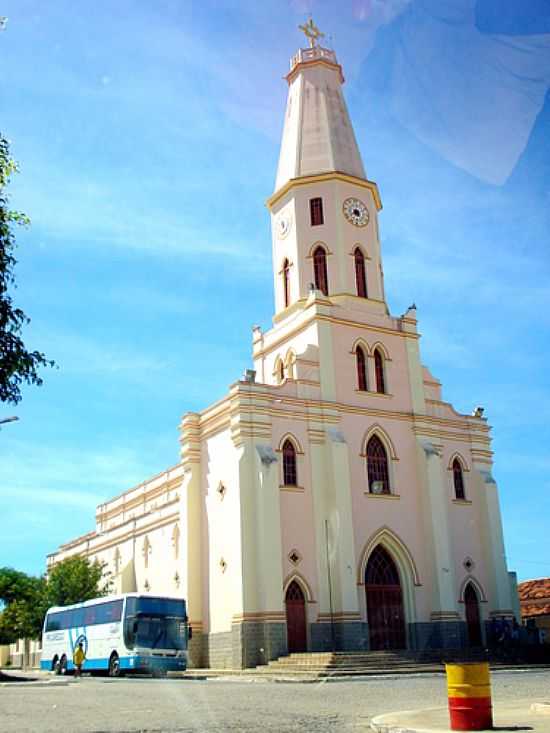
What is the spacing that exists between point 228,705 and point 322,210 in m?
26.7

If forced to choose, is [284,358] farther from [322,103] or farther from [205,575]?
[322,103]

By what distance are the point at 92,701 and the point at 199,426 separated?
20132 millimetres

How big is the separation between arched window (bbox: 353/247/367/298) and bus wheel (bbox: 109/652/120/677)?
18604 mm

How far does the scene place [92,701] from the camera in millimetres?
18031

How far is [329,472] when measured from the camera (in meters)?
34.0

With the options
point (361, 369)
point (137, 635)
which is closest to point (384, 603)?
point (361, 369)

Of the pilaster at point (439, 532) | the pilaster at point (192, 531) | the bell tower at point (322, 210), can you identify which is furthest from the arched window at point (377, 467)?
the pilaster at point (192, 531)

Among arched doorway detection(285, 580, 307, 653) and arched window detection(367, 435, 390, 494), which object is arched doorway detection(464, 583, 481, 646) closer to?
arched window detection(367, 435, 390, 494)

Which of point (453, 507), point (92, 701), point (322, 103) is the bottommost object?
point (92, 701)

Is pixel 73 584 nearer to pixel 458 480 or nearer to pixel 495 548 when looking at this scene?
pixel 458 480

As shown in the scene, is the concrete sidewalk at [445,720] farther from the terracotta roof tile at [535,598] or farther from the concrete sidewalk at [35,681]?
the terracotta roof tile at [535,598]

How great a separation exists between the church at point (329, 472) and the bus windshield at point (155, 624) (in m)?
2.14

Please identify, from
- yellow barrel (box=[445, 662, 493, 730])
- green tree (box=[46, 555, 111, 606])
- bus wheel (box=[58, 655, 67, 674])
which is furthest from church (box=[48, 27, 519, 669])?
yellow barrel (box=[445, 662, 493, 730])

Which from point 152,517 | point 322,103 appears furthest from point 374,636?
point 322,103
